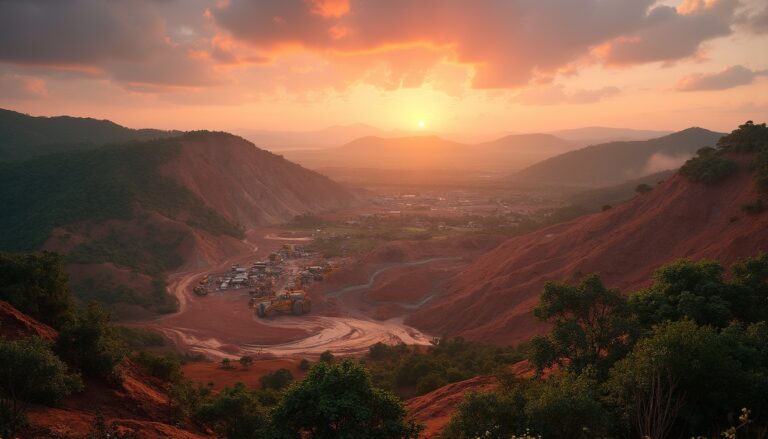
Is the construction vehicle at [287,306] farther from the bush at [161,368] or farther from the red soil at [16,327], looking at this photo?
the red soil at [16,327]

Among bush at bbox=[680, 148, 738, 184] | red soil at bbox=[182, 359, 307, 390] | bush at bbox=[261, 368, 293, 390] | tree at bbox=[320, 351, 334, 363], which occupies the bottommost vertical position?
tree at bbox=[320, 351, 334, 363]

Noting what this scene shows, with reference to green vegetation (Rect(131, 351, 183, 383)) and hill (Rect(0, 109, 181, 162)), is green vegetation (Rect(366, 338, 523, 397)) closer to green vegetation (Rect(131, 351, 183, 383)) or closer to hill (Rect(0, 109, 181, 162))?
green vegetation (Rect(131, 351, 183, 383))

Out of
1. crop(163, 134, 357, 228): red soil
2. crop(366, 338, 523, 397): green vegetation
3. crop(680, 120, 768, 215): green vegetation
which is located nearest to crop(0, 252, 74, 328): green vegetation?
crop(366, 338, 523, 397): green vegetation

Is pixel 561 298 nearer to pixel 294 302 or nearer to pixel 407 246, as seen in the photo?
pixel 294 302

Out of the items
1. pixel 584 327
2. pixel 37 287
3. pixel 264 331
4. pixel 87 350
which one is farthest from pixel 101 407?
pixel 264 331

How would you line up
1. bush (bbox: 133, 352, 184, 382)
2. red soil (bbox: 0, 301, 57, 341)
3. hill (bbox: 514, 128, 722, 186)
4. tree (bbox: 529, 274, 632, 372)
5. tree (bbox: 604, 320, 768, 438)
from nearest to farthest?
tree (bbox: 604, 320, 768, 438) < tree (bbox: 529, 274, 632, 372) < red soil (bbox: 0, 301, 57, 341) < bush (bbox: 133, 352, 184, 382) < hill (bbox: 514, 128, 722, 186)

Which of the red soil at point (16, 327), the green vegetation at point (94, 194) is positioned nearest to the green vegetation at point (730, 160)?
the red soil at point (16, 327)

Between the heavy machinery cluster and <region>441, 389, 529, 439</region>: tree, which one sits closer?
<region>441, 389, 529, 439</region>: tree
